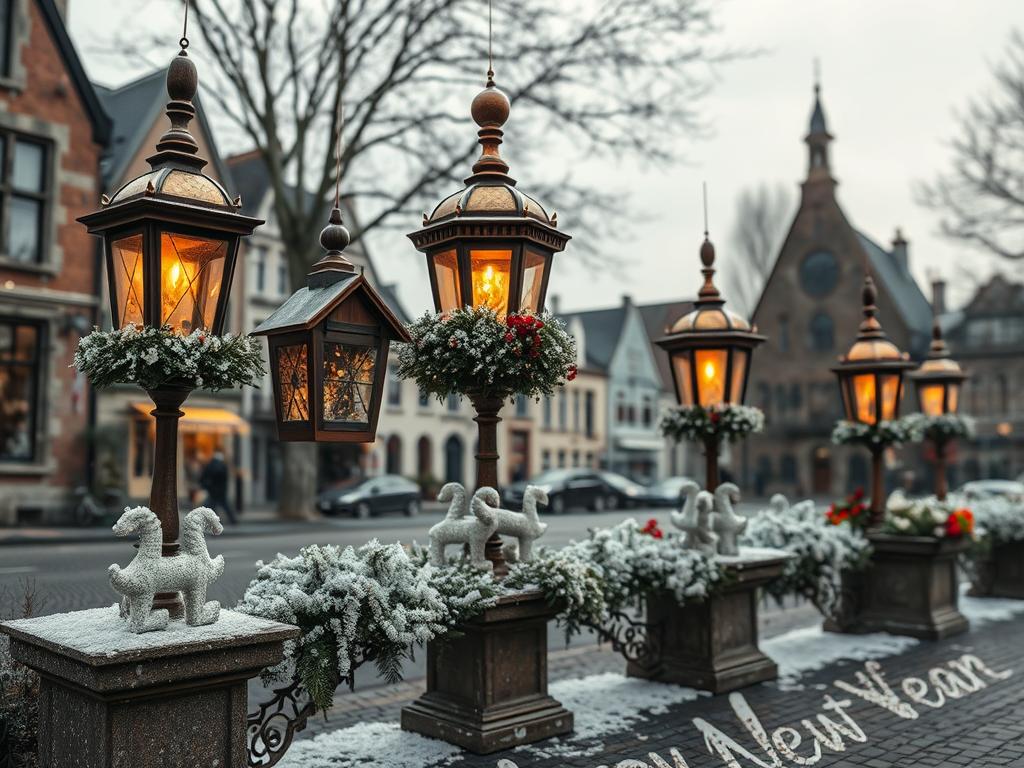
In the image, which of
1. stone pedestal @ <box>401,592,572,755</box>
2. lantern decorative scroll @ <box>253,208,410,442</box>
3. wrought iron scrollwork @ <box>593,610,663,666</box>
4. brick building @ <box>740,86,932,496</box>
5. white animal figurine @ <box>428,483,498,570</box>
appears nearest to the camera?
lantern decorative scroll @ <box>253,208,410,442</box>

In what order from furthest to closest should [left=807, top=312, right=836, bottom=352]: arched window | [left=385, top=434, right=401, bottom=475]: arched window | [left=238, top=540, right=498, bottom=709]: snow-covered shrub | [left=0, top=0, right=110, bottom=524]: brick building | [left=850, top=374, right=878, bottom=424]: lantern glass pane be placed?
[left=807, top=312, right=836, bottom=352]: arched window → [left=385, top=434, right=401, bottom=475]: arched window → [left=0, top=0, right=110, bottom=524]: brick building → [left=850, top=374, right=878, bottom=424]: lantern glass pane → [left=238, top=540, right=498, bottom=709]: snow-covered shrub

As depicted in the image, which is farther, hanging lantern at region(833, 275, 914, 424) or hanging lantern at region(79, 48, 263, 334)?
Answer: hanging lantern at region(833, 275, 914, 424)

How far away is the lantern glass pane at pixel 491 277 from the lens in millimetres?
5934

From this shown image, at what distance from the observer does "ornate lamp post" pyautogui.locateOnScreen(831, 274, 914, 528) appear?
1006 cm

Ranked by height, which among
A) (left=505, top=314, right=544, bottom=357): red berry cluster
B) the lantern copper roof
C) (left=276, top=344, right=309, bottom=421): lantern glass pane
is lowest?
(left=276, top=344, right=309, bottom=421): lantern glass pane

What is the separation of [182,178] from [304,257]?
17.9 meters

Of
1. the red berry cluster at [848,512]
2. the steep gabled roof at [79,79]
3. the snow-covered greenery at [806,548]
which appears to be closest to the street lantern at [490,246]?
the snow-covered greenery at [806,548]

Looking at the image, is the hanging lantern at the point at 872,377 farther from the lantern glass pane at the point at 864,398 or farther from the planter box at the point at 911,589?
the planter box at the point at 911,589

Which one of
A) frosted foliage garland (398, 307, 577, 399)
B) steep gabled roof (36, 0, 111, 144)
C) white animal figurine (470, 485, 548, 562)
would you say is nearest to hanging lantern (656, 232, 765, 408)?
frosted foliage garland (398, 307, 577, 399)

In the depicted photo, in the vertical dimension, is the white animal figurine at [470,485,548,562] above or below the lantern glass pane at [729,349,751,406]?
below

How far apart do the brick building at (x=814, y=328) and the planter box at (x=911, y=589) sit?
4081 cm

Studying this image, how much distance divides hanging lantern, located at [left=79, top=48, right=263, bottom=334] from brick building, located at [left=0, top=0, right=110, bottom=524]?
1600 centimetres

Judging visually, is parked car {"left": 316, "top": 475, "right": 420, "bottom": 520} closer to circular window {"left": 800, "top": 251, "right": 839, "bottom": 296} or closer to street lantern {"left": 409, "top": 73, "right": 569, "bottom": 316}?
street lantern {"left": 409, "top": 73, "right": 569, "bottom": 316}

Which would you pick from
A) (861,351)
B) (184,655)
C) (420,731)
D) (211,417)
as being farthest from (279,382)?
(211,417)
